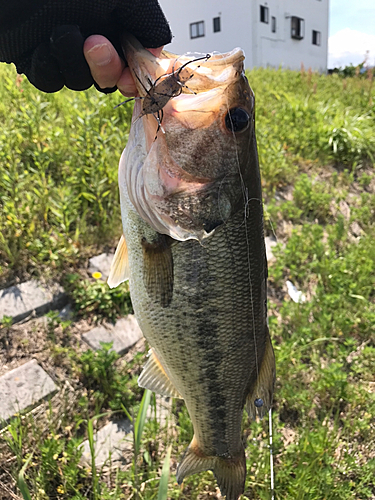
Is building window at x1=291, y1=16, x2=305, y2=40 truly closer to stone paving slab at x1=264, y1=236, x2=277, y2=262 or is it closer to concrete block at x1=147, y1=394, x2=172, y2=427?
stone paving slab at x1=264, y1=236, x2=277, y2=262

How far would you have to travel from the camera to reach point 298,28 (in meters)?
25.7

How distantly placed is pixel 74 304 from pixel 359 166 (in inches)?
201

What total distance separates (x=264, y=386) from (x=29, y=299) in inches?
76.7

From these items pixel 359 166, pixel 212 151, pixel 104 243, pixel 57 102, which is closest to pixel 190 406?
pixel 212 151

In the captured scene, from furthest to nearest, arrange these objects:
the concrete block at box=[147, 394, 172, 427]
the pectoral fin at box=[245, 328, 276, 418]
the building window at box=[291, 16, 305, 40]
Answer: the building window at box=[291, 16, 305, 40] → the concrete block at box=[147, 394, 172, 427] → the pectoral fin at box=[245, 328, 276, 418]

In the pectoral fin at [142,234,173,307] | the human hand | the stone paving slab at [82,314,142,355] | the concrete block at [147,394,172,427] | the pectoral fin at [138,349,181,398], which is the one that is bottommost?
the concrete block at [147,394,172,427]

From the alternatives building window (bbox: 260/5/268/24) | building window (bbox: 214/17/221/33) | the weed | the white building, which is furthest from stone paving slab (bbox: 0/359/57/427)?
building window (bbox: 260/5/268/24)

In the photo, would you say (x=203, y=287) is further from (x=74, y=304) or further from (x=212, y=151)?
(x=74, y=304)

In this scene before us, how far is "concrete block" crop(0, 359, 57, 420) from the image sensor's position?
7.82 feet

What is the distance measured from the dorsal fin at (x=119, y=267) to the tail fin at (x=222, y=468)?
0.87 metres

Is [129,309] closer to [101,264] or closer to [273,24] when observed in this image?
[101,264]

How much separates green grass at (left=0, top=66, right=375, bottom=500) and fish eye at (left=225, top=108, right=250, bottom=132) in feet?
2.41

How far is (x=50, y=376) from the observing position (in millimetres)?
2625

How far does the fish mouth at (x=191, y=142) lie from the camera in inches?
54.1
